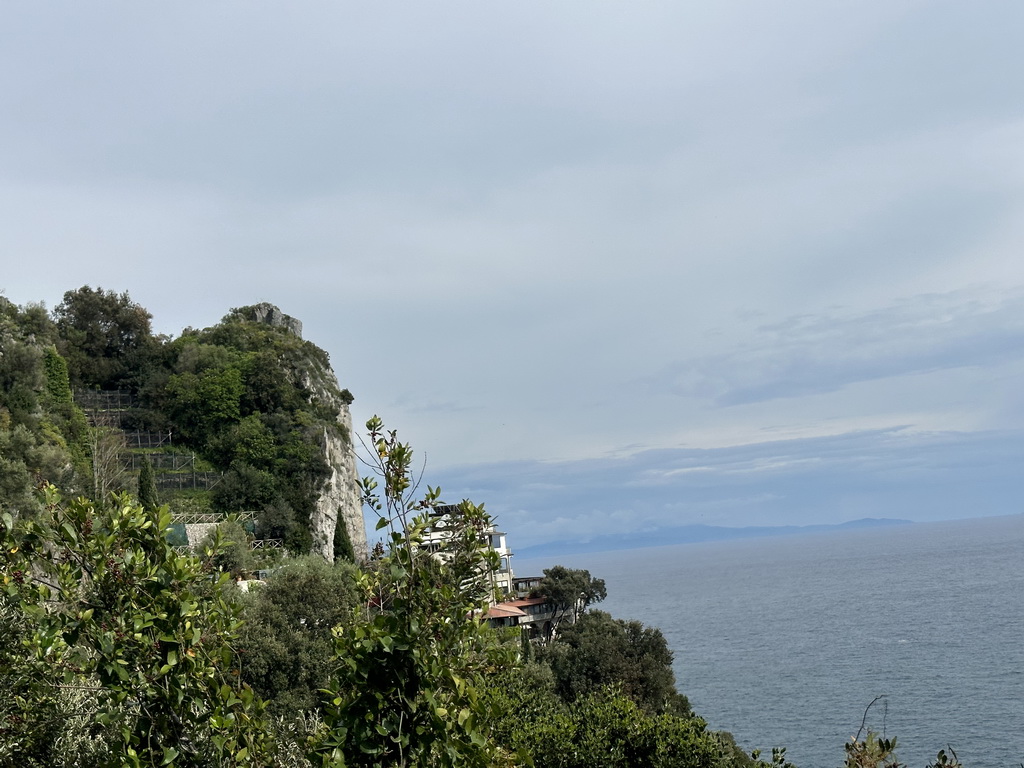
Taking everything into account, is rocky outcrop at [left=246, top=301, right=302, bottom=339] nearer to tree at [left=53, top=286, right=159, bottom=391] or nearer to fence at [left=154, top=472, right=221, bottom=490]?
tree at [left=53, top=286, right=159, bottom=391]

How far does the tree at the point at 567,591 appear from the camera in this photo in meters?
62.5

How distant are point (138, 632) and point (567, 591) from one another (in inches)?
2293

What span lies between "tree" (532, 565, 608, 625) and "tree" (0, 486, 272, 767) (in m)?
57.0

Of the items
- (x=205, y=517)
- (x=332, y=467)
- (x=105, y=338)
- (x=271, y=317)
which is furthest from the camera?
(x=271, y=317)

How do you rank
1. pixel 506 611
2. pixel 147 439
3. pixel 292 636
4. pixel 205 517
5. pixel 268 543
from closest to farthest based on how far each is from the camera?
pixel 292 636 → pixel 205 517 → pixel 268 543 → pixel 506 611 → pixel 147 439

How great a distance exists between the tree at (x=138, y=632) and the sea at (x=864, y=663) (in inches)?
167

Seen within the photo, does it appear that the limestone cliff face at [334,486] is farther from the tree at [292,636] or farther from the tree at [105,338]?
the tree at [292,636]

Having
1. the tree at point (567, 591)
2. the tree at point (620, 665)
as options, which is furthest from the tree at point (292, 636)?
the tree at point (567, 591)

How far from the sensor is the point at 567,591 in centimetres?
6238

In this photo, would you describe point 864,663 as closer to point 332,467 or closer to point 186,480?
point 332,467

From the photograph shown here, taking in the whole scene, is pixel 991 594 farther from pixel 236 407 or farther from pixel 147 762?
pixel 147 762

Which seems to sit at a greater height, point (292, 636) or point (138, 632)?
point (138, 632)

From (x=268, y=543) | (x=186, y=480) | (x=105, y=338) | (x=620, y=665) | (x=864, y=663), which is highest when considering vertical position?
(x=105, y=338)

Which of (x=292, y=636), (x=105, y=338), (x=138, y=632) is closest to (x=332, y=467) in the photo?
(x=105, y=338)
